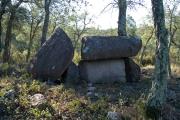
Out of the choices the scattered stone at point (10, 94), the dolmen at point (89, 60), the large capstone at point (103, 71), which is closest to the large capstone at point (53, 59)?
the dolmen at point (89, 60)

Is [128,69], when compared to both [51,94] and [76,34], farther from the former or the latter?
[76,34]

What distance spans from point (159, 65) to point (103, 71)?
189 inches

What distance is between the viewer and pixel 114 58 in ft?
51.7

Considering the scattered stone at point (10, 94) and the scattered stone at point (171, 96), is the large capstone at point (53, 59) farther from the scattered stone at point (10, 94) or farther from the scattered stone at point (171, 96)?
the scattered stone at point (171, 96)

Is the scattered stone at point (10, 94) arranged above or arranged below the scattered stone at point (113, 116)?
above

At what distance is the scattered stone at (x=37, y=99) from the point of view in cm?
1168

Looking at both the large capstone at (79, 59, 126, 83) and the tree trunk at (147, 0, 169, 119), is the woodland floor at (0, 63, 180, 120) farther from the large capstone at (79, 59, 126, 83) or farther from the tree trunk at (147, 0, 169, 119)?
the large capstone at (79, 59, 126, 83)

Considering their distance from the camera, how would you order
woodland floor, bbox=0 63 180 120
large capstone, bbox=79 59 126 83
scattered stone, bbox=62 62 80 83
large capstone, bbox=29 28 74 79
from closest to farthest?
woodland floor, bbox=0 63 180 120
large capstone, bbox=29 28 74 79
scattered stone, bbox=62 62 80 83
large capstone, bbox=79 59 126 83

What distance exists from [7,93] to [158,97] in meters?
4.49

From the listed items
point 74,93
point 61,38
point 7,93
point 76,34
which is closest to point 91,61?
point 61,38

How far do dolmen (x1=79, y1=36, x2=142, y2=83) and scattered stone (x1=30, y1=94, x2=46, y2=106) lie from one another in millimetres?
3144

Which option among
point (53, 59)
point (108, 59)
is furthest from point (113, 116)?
point (108, 59)

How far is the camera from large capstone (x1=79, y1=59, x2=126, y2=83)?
15383mm

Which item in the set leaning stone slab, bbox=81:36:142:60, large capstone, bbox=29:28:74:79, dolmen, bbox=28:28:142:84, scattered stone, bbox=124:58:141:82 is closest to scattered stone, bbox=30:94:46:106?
large capstone, bbox=29:28:74:79
